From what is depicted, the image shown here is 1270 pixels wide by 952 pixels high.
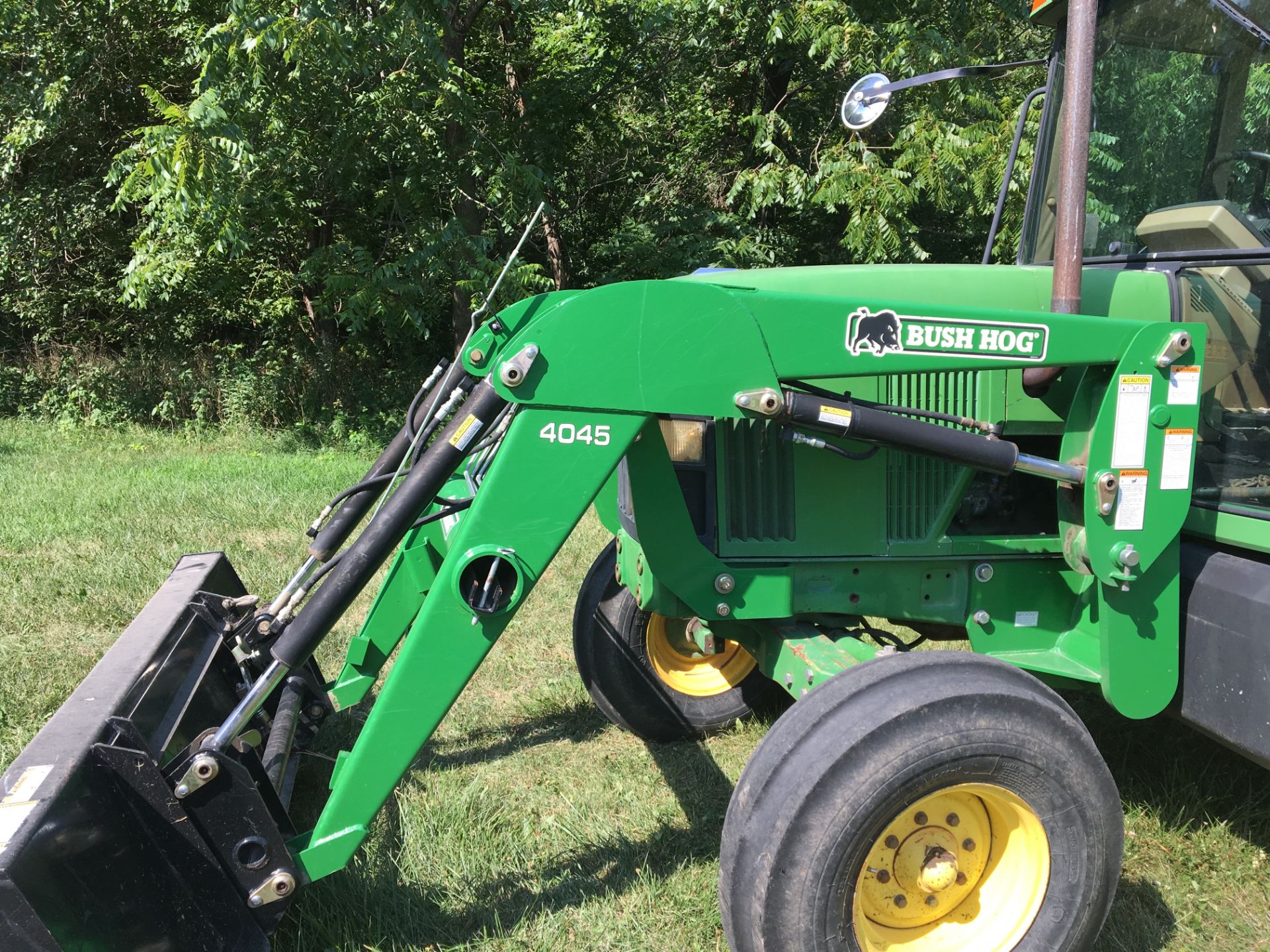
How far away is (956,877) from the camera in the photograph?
2.29 meters

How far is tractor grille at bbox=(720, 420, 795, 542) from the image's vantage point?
275cm

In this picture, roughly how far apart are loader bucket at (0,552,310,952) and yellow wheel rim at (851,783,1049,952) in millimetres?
1425

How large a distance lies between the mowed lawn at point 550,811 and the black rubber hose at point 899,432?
818mm

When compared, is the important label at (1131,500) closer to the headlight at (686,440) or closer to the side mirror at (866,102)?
the headlight at (686,440)

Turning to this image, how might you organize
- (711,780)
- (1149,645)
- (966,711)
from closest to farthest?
(966,711)
(1149,645)
(711,780)

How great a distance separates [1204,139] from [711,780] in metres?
2.66

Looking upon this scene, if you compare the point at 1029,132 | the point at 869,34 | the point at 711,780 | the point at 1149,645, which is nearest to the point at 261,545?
the point at 711,780

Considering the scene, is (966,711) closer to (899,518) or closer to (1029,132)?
(899,518)

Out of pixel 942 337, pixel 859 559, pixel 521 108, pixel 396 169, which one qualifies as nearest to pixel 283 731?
pixel 859 559

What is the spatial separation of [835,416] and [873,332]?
0.75 feet

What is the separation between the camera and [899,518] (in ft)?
9.15

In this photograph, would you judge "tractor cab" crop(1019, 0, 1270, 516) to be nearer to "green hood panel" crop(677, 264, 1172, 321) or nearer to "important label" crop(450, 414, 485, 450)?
"green hood panel" crop(677, 264, 1172, 321)

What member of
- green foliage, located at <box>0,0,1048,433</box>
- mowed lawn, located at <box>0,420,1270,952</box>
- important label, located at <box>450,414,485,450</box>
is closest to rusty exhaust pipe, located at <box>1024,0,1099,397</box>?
mowed lawn, located at <box>0,420,1270,952</box>

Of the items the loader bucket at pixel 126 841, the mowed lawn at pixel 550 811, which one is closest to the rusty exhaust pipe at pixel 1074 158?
the mowed lawn at pixel 550 811
